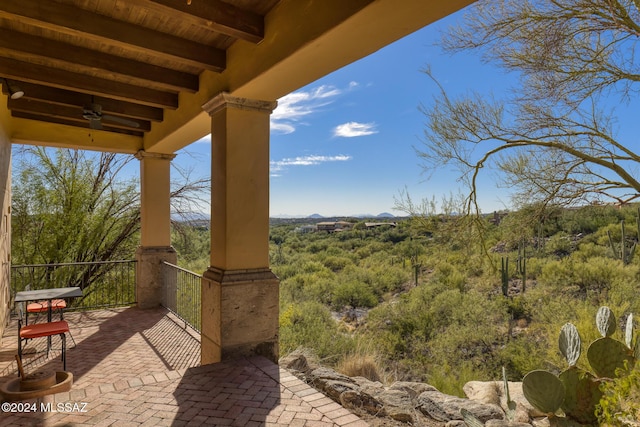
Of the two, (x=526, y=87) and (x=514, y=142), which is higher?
(x=526, y=87)

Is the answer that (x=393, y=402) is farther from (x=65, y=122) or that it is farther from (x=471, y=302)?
(x=471, y=302)

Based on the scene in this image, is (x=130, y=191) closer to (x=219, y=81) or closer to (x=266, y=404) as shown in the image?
(x=219, y=81)

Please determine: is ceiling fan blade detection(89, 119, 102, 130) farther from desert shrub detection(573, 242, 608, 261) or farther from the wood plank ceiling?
desert shrub detection(573, 242, 608, 261)

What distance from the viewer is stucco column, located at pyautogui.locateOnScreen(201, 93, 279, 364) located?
387 centimetres

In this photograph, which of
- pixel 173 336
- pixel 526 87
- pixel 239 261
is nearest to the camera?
pixel 239 261

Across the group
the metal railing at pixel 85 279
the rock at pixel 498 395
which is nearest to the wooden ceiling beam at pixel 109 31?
the rock at pixel 498 395

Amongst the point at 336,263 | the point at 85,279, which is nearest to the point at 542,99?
the point at 85,279

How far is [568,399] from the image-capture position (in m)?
3.15

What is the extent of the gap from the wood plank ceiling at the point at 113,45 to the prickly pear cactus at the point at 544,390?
368cm

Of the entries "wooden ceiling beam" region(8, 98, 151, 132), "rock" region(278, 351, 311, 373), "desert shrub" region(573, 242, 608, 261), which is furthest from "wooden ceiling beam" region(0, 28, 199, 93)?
"desert shrub" region(573, 242, 608, 261)

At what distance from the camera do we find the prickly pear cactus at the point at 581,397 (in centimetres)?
309

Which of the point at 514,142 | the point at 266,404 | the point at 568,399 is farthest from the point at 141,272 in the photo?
the point at 514,142

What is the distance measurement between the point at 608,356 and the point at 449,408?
1554mm

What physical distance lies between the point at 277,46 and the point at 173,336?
15.1 feet
